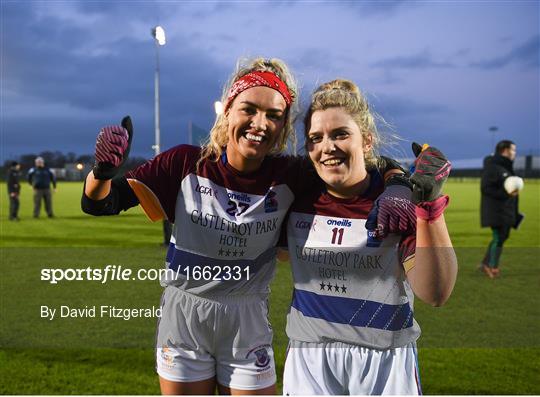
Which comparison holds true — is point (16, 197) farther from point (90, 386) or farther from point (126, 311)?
point (90, 386)

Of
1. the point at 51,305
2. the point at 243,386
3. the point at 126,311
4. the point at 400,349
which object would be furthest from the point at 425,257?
the point at 51,305

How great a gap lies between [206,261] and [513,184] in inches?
266

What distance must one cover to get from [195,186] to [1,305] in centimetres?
500

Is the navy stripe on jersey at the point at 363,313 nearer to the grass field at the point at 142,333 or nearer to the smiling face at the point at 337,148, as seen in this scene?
the smiling face at the point at 337,148

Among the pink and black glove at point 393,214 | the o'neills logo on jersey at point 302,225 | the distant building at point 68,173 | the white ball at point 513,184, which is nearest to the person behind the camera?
the pink and black glove at point 393,214

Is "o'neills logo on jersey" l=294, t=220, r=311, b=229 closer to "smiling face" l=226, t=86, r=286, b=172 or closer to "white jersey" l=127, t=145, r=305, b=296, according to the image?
"white jersey" l=127, t=145, r=305, b=296

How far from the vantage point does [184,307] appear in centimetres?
292

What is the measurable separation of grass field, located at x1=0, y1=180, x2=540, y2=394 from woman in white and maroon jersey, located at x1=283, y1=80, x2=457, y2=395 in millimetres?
2060

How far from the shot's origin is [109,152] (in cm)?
278

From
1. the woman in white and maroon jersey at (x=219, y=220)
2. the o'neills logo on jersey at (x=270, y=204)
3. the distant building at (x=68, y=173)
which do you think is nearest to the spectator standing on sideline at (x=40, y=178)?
the woman in white and maroon jersey at (x=219, y=220)

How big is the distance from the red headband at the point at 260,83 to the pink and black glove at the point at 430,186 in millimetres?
938

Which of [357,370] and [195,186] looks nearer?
[357,370]

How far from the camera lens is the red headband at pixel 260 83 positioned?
2.88 metres

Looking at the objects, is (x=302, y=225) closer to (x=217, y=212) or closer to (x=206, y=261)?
(x=217, y=212)
